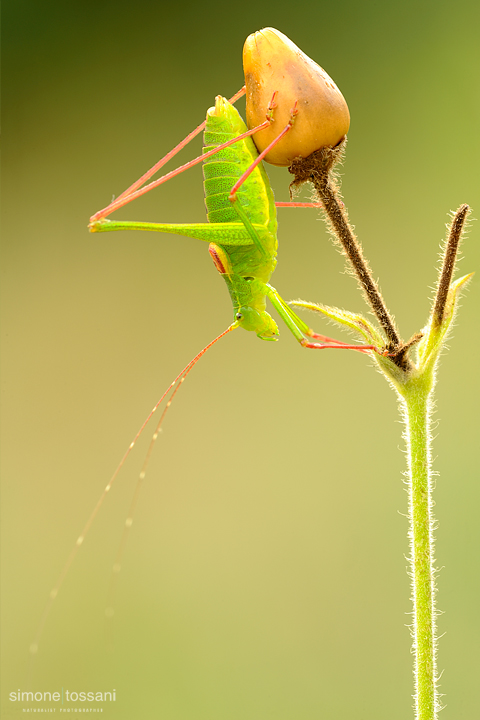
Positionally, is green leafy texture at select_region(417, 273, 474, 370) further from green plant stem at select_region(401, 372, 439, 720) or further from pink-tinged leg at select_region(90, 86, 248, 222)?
pink-tinged leg at select_region(90, 86, 248, 222)

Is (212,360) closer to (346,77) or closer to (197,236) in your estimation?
(346,77)

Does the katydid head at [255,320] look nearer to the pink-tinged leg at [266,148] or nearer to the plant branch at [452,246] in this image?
the pink-tinged leg at [266,148]

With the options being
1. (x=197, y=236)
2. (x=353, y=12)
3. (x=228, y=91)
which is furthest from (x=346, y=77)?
(x=197, y=236)

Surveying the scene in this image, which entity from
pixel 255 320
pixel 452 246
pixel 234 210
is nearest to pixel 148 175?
pixel 234 210

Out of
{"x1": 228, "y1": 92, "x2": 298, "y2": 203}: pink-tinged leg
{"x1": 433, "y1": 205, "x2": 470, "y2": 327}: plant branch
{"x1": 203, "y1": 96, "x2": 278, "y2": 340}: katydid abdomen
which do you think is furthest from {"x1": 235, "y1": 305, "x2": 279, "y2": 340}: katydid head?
{"x1": 433, "y1": 205, "x2": 470, "y2": 327}: plant branch

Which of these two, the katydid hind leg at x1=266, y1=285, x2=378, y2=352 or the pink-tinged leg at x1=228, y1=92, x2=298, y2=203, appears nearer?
the pink-tinged leg at x1=228, y1=92, x2=298, y2=203

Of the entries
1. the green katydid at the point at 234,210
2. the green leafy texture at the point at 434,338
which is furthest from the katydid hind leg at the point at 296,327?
the green leafy texture at the point at 434,338
